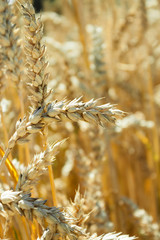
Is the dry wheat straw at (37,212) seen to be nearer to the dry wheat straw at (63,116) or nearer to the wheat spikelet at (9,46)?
the dry wheat straw at (63,116)

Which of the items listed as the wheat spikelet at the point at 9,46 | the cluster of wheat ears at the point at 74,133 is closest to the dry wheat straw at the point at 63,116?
the cluster of wheat ears at the point at 74,133

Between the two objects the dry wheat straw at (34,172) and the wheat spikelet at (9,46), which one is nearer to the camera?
the dry wheat straw at (34,172)

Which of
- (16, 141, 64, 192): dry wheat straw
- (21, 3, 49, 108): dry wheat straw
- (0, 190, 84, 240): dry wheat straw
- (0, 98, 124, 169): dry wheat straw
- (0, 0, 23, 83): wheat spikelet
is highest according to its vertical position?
(0, 0, 23, 83): wheat spikelet

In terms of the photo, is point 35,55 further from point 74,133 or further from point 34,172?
point 74,133

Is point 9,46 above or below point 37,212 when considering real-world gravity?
above

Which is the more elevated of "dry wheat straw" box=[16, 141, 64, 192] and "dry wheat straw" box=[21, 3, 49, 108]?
"dry wheat straw" box=[21, 3, 49, 108]

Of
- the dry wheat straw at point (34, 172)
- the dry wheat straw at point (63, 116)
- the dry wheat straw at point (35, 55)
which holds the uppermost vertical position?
the dry wheat straw at point (35, 55)

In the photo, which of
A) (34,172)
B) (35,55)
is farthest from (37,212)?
(35,55)

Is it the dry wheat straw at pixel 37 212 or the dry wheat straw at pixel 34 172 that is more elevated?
the dry wheat straw at pixel 34 172

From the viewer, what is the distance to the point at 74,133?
1100mm

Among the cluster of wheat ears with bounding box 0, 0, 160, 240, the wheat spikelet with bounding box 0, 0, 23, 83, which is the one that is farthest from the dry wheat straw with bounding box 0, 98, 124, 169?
the wheat spikelet with bounding box 0, 0, 23, 83

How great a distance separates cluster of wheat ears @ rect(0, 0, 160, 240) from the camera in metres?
0.40

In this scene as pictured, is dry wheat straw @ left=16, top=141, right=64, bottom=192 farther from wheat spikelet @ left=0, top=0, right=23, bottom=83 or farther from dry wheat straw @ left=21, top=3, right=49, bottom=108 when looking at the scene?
wheat spikelet @ left=0, top=0, right=23, bottom=83

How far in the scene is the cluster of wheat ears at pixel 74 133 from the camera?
40 centimetres
